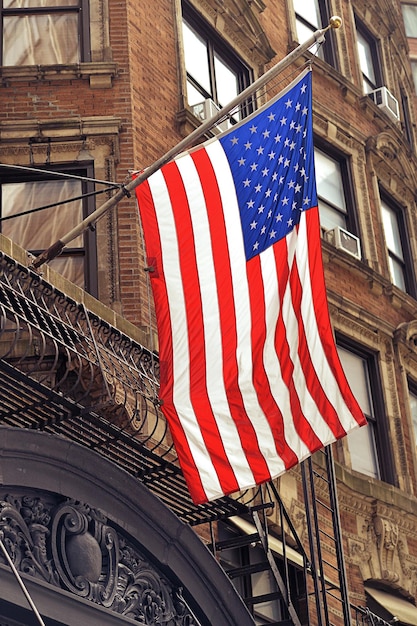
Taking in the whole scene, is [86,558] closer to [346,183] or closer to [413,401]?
[413,401]

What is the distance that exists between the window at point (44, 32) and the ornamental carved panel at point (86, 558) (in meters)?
7.21

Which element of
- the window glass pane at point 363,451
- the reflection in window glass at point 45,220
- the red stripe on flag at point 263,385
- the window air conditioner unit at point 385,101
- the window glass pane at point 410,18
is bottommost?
the red stripe on flag at point 263,385

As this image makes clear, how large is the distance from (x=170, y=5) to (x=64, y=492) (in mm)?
8821

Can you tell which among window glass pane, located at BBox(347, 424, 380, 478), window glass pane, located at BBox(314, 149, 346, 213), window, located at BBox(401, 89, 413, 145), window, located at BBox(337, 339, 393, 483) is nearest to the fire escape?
window glass pane, located at BBox(347, 424, 380, 478)

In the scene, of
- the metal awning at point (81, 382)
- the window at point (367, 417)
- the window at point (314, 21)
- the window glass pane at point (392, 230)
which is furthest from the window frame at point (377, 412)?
the metal awning at point (81, 382)

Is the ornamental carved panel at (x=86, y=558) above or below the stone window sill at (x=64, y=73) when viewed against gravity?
below

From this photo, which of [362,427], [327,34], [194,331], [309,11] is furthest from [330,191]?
[194,331]

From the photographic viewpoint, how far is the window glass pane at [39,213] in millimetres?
13969

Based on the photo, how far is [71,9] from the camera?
15641 millimetres

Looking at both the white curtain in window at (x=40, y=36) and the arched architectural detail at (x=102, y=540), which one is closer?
the arched architectural detail at (x=102, y=540)

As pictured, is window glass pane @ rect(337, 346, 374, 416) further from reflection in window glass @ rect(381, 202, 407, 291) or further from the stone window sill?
the stone window sill

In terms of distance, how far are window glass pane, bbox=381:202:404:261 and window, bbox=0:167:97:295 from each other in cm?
735

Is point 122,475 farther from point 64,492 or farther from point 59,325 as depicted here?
point 59,325

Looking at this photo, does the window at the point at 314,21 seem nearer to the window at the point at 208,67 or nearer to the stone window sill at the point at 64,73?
the window at the point at 208,67
